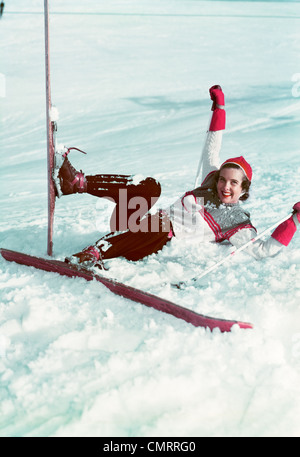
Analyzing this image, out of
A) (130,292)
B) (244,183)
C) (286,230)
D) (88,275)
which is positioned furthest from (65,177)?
(286,230)

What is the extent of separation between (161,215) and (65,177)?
0.69 meters

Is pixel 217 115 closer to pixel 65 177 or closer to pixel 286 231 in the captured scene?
pixel 286 231

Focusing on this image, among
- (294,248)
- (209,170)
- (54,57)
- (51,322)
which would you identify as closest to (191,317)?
(51,322)

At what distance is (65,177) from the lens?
2951 mm

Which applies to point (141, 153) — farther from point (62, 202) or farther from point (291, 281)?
point (291, 281)

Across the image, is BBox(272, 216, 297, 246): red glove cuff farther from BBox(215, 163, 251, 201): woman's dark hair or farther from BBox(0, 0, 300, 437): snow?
BBox(215, 163, 251, 201): woman's dark hair

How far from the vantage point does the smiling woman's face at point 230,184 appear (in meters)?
A: 3.15

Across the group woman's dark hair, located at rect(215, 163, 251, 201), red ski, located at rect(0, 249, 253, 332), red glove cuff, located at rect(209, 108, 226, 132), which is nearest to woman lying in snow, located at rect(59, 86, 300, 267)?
woman's dark hair, located at rect(215, 163, 251, 201)

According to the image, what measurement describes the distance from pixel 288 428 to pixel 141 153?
221 inches

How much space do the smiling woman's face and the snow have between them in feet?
1.22

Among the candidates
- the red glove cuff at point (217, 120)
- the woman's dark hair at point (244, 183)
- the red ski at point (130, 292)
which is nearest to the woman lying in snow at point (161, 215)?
the woman's dark hair at point (244, 183)

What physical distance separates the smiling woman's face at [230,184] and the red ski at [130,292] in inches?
39.5

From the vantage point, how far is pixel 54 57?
13.0 meters

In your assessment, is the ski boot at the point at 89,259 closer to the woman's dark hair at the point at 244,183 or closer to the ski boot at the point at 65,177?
the ski boot at the point at 65,177
